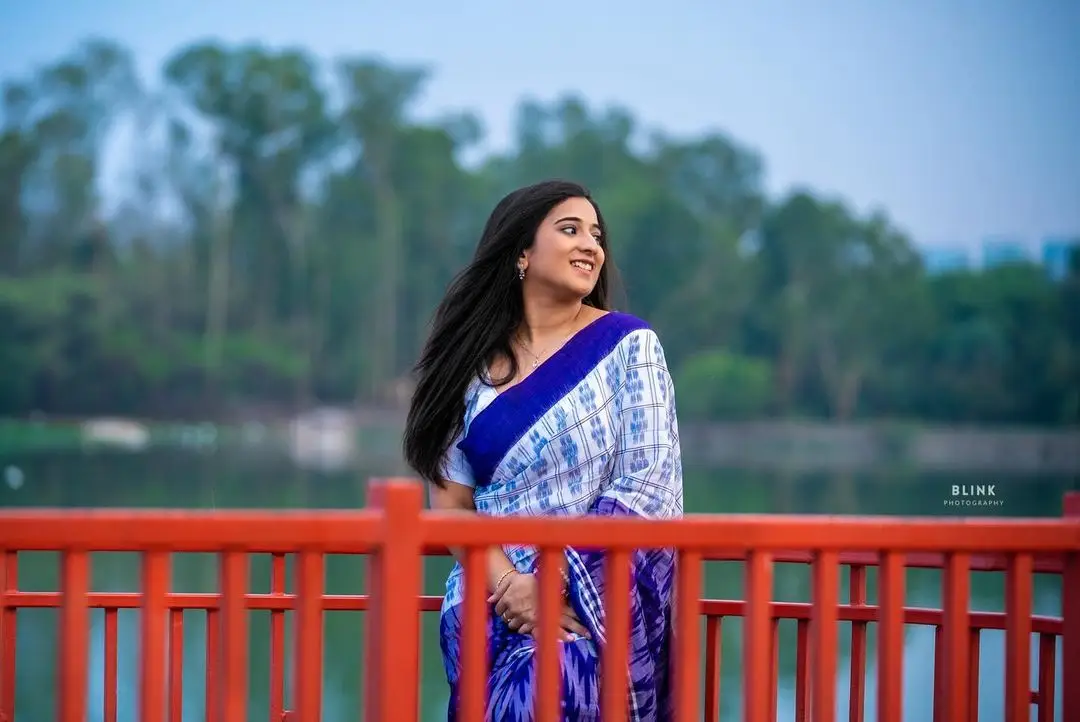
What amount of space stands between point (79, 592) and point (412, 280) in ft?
71.9

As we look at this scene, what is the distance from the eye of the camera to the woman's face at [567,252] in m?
1.67

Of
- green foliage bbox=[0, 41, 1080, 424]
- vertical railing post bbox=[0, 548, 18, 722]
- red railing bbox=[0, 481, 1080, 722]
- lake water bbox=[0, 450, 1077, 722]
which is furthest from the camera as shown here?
green foliage bbox=[0, 41, 1080, 424]

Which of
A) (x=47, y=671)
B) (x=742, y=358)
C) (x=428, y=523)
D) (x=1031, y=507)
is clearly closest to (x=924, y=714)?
(x=47, y=671)

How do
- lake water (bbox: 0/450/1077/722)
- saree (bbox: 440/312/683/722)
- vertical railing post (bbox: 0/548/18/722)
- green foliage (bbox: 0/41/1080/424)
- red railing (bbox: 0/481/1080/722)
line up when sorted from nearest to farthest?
red railing (bbox: 0/481/1080/722) < saree (bbox: 440/312/683/722) < vertical railing post (bbox: 0/548/18/722) < lake water (bbox: 0/450/1077/722) < green foliage (bbox: 0/41/1080/424)

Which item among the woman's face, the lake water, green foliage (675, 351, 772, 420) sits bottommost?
the lake water

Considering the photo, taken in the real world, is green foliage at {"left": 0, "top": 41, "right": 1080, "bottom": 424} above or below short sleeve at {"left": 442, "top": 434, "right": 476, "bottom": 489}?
above

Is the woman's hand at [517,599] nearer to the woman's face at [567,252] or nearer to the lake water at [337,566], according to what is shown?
the woman's face at [567,252]

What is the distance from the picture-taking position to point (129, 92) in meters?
21.5

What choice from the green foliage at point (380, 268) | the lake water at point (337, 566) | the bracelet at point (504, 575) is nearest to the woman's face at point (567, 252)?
the bracelet at point (504, 575)

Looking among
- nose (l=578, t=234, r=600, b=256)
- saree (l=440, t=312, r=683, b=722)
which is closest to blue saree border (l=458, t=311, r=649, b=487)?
saree (l=440, t=312, r=683, b=722)

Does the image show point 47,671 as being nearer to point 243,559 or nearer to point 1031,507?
point 243,559

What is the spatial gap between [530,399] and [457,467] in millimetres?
139

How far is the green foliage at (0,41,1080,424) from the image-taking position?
2098cm

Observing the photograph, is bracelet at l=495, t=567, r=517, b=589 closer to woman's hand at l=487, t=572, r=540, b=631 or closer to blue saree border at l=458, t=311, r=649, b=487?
woman's hand at l=487, t=572, r=540, b=631
